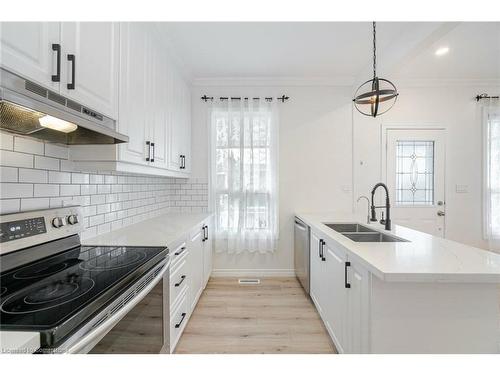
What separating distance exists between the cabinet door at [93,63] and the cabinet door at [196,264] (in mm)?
1310

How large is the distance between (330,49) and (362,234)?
2.00 metres

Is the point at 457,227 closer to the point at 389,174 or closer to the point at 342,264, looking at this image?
the point at 389,174

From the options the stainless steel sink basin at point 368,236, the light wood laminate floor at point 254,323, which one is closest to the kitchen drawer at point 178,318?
the light wood laminate floor at point 254,323

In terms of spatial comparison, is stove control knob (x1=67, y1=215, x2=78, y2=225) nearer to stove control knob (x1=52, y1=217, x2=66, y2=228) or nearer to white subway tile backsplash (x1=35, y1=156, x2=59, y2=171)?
stove control knob (x1=52, y1=217, x2=66, y2=228)

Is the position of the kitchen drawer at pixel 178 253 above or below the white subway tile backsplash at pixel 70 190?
below

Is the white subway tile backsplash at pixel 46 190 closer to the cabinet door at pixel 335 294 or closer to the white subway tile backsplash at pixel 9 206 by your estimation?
the white subway tile backsplash at pixel 9 206

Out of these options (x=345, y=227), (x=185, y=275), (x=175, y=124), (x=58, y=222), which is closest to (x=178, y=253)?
(x=185, y=275)

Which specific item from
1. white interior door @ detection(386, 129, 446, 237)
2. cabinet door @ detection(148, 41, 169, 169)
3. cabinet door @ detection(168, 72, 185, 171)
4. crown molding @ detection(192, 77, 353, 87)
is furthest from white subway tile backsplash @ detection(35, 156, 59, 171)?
white interior door @ detection(386, 129, 446, 237)

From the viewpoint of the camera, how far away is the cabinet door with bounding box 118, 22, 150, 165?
1.57 metres

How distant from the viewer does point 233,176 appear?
3275 millimetres

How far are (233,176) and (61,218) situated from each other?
6.86 ft

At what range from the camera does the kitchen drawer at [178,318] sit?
1686mm

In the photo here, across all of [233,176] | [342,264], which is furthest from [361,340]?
[233,176]

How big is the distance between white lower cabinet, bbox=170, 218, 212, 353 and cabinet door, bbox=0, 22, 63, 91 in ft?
3.76
